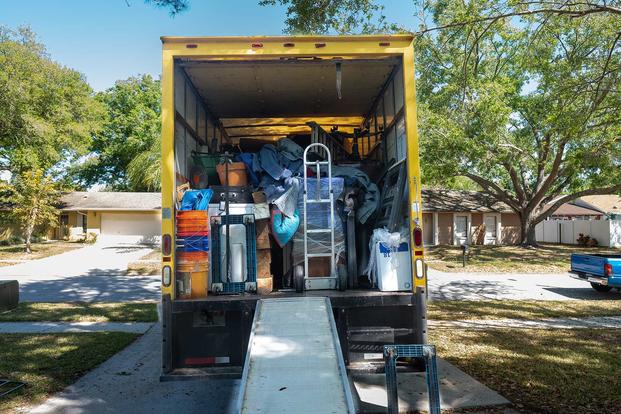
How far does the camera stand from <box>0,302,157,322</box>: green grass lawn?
30.1ft

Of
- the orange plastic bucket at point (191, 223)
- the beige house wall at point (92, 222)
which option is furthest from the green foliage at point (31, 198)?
the orange plastic bucket at point (191, 223)

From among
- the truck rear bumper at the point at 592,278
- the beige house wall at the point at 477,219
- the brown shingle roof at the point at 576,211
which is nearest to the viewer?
the truck rear bumper at the point at 592,278

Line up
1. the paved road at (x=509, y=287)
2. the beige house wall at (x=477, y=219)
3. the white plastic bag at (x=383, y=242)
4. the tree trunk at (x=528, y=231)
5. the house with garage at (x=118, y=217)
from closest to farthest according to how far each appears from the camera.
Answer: the white plastic bag at (x=383, y=242)
the paved road at (x=509, y=287)
the tree trunk at (x=528, y=231)
the beige house wall at (x=477, y=219)
the house with garage at (x=118, y=217)

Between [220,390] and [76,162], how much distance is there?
41581 millimetres

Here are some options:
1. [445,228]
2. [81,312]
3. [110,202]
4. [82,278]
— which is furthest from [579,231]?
[110,202]

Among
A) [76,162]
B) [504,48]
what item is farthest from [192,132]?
[76,162]

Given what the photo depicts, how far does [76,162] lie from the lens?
41.3m

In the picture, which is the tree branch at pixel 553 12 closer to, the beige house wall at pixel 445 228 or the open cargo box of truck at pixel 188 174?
the open cargo box of truck at pixel 188 174

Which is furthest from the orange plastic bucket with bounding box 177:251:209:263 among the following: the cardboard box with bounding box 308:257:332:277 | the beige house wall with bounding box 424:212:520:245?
the beige house wall with bounding box 424:212:520:245

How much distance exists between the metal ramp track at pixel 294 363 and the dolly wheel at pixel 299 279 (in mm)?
294

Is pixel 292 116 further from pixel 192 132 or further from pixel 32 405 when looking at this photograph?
pixel 32 405

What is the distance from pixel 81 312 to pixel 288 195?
727 cm

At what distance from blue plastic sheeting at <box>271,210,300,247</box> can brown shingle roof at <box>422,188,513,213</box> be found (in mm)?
25584

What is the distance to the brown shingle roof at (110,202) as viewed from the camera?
32.2m
